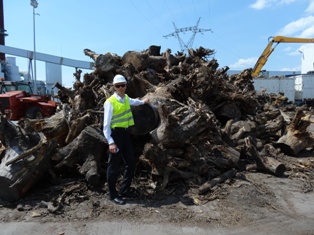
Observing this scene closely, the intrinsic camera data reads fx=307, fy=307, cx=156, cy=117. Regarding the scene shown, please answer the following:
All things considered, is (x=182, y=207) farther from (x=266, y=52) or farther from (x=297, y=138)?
(x=266, y=52)

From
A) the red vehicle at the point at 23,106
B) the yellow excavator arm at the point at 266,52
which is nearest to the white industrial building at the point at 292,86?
the yellow excavator arm at the point at 266,52

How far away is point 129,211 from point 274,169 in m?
2.94

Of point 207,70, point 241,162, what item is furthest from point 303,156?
point 207,70

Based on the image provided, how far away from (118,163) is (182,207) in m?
1.14

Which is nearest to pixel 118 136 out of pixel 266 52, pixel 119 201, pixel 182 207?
pixel 119 201

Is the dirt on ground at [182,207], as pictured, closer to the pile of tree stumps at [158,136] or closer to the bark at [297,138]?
the pile of tree stumps at [158,136]

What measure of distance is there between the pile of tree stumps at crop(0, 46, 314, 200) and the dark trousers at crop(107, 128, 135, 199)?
270 millimetres

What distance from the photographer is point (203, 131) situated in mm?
5461

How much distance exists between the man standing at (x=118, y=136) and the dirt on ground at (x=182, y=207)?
21 cm

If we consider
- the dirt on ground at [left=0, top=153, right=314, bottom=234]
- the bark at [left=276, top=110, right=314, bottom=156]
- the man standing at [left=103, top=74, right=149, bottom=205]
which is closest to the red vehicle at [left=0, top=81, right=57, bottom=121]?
the dirt on ground at [left=0, top=153, right=314, bottom=234]

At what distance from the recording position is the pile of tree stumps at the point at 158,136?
4.86 m

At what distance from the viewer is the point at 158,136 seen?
504 centimetres

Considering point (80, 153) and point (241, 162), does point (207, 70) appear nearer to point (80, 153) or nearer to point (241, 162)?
point (241, 162)

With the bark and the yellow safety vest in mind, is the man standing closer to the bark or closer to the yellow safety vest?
the yellow safety vest
